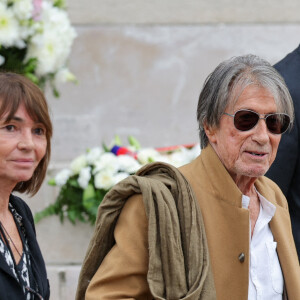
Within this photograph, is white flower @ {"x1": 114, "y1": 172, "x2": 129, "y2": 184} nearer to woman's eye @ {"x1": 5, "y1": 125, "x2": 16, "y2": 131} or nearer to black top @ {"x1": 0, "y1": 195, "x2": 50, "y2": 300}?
black top @ {"x1": 0, "y1": 195, "x2": 50, "y2": 300}

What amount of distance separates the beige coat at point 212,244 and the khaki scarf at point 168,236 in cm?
5

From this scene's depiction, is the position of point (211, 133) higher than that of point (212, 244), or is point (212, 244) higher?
point (211, 133)

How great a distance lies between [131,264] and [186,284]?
192mm

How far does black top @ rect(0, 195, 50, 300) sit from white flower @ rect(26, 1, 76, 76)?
1797mm

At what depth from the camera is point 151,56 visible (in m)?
6.38

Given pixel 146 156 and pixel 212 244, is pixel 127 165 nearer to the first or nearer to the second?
pixel 146 156

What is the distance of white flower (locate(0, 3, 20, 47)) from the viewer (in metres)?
4.85

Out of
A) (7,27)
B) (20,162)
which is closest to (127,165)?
(7,27)

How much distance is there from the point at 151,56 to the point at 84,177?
1.72 meters

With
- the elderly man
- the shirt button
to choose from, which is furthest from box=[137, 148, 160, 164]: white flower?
the shirt button

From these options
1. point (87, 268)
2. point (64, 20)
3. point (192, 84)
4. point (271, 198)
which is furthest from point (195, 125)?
point (87, 268)

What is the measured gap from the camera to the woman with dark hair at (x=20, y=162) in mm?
3186

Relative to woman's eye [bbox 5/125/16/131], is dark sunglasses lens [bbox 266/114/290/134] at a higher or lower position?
higher

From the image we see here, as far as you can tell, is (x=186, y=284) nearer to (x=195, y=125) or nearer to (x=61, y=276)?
(x=61, y=276)
